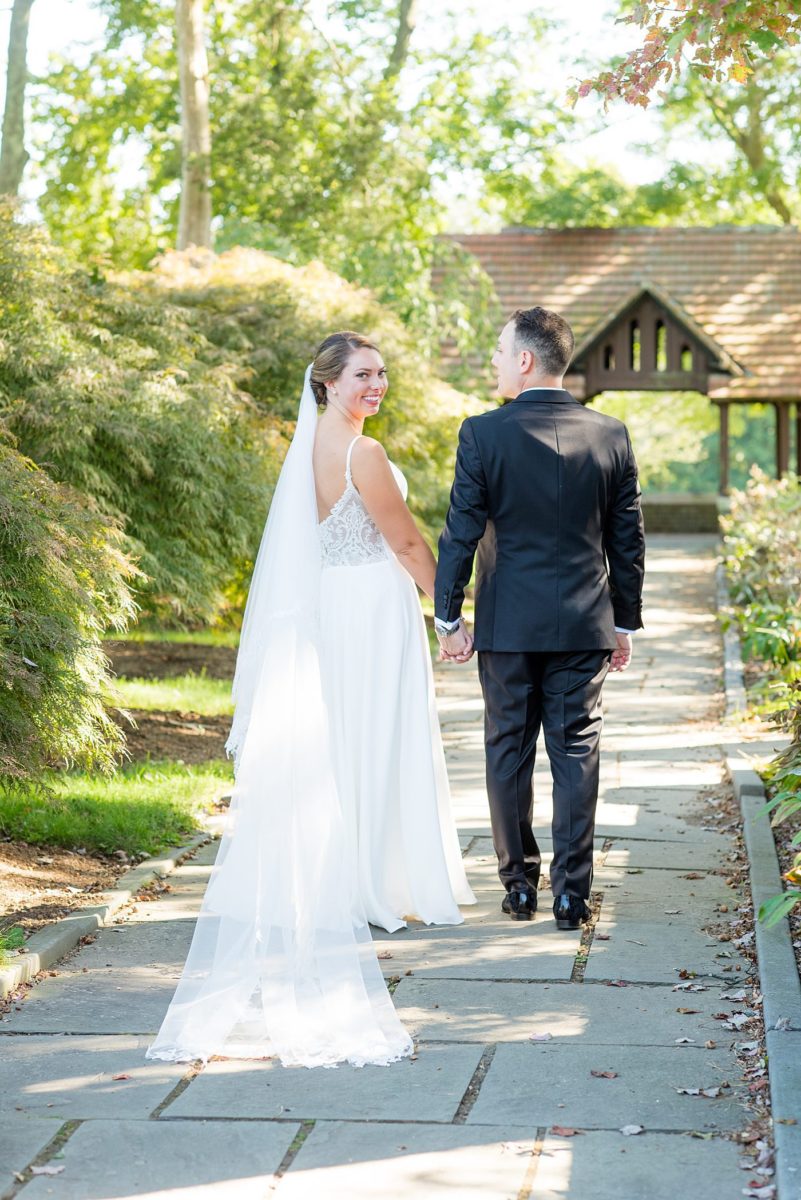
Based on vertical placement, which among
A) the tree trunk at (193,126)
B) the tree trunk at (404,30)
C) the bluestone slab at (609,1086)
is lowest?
the bluestone slab at (609,1086)

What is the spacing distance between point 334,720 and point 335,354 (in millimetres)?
1329

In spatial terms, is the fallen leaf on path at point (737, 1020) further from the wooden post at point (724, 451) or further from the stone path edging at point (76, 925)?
the wooden post at point (724, 451)

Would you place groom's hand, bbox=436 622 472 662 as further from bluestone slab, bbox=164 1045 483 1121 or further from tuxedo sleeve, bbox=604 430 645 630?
bluestone slab, bbox=164 1045 483 1121

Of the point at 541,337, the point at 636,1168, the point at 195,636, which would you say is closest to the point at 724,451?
the point at 195,636

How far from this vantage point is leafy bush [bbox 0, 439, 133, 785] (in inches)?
206

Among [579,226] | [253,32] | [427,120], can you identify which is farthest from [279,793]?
[579,226]

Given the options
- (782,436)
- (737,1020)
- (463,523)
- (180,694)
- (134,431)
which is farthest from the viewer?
(782,436)

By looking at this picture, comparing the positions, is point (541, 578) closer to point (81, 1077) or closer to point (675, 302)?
point (81, 1077)

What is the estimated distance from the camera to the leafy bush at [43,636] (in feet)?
17.1

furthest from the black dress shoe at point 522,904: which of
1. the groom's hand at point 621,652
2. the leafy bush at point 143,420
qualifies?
the leafy bush at point 143,420

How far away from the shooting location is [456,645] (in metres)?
5.13

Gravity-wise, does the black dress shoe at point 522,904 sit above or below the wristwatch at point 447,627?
below

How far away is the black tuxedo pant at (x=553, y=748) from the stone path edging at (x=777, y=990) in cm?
62

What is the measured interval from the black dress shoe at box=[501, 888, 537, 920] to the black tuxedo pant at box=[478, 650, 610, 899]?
0.28ft
